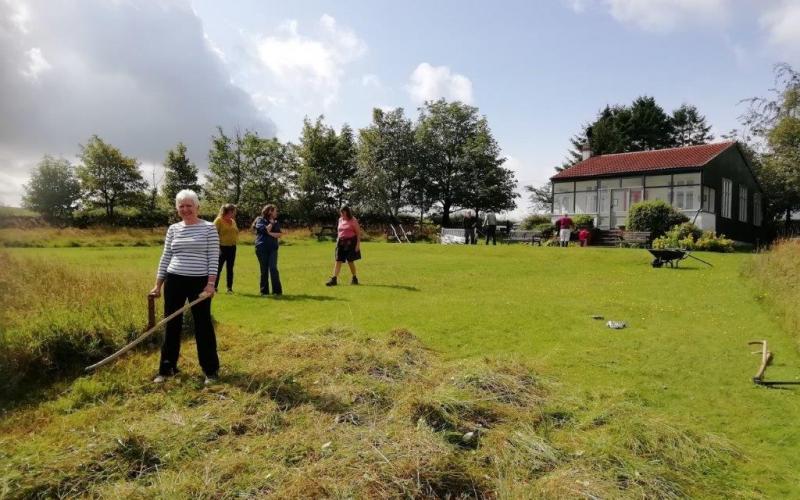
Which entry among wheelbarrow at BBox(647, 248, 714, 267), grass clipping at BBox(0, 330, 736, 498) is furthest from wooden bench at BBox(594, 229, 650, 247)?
grass clipping at BBox(0, 330, 736, 498)

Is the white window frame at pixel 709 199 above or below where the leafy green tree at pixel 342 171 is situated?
below

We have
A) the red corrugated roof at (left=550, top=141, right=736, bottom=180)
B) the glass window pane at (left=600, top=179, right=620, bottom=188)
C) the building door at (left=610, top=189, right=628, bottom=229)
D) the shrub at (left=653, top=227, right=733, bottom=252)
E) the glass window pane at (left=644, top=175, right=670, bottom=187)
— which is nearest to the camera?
the shrub at (left=653, top=227, right=733, bottom=252)

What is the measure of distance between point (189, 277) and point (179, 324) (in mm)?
524

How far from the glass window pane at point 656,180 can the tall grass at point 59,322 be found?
29.7 meters

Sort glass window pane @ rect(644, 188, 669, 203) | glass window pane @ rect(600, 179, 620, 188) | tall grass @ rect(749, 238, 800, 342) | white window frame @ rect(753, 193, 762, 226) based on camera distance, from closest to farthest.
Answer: tall grass @ rect(749, 238, 800, 342) → glass window pane @ rect(644, 188, 669, 203) → glass window pane @ rect(600, 179, 620, 188) → white window frame @ rect(753, 193, 762, 226)

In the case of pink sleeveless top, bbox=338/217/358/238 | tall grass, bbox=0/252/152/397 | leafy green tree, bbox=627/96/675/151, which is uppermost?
Result: leafy green tree, bbox=627/96/675/151

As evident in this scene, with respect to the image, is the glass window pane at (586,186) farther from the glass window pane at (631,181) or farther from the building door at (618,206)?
the glass window pane at (631,181)

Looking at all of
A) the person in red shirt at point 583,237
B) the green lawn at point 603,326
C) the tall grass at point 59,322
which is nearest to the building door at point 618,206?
the person in red shirt at point 583,237

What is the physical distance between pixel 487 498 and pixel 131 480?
93.2 inches

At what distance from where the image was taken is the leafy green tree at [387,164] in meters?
43.9

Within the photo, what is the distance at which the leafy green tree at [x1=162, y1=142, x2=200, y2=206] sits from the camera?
46031 millimetres

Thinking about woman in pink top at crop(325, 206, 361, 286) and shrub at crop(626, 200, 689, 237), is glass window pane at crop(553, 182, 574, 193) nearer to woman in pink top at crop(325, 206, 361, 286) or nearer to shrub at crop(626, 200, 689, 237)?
shrub at crop(626, 200, 689, 237)

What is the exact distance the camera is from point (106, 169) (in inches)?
1558

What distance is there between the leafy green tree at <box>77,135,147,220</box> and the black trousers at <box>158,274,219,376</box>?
36664mm
